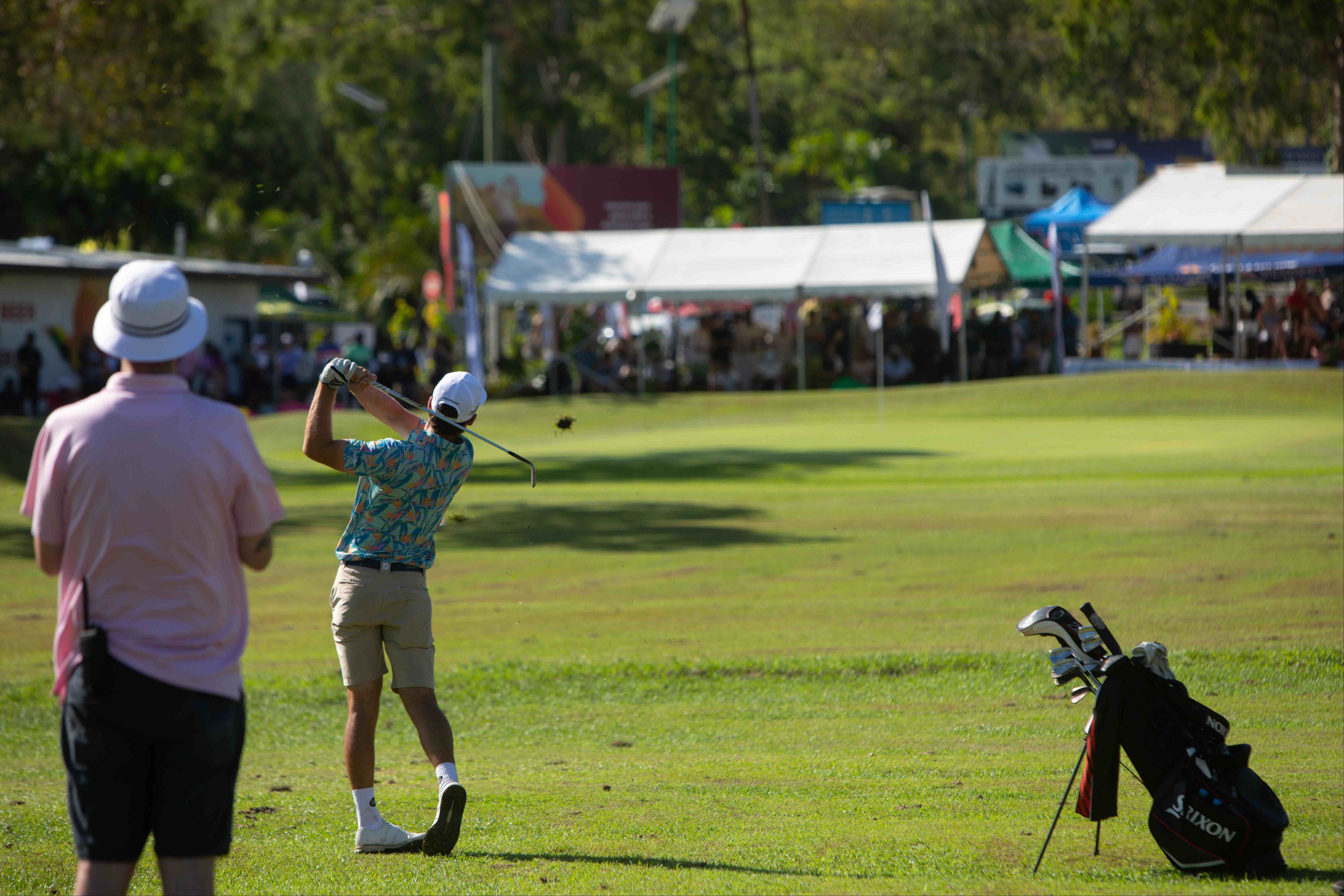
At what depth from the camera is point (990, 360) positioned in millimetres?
36312

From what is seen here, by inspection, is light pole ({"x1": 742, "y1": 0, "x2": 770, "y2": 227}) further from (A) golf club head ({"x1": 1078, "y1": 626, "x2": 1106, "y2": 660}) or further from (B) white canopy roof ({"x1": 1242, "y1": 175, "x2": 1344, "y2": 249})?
(A) golf club head ({"x1": 1078, "y1": 626, "x2": 1106, "y2": 660})

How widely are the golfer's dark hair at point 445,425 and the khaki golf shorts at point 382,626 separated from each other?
21.3 inches

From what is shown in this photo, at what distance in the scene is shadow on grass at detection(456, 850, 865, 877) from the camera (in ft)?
17.2

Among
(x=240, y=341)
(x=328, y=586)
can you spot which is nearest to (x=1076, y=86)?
(x=240, y=341)

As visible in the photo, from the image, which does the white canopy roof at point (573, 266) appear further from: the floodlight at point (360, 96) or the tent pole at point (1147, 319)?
the tent pole at point (1147, 319)

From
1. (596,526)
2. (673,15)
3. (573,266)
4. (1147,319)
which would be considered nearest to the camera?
(596,526)

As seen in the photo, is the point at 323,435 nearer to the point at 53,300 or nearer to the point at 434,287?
the point at 53,300

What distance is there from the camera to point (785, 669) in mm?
10062

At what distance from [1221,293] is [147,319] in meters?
31.5

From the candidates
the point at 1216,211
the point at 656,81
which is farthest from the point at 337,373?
the point at 656,81

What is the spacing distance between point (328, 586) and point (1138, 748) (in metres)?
9.80

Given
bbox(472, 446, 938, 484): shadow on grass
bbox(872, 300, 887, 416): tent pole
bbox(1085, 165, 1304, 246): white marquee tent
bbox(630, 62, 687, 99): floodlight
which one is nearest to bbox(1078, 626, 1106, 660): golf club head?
bbox(472, 446, 938, 484): shadow on grass

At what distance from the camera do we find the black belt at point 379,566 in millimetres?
5781

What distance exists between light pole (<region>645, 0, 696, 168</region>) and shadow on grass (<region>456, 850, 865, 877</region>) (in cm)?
4111
